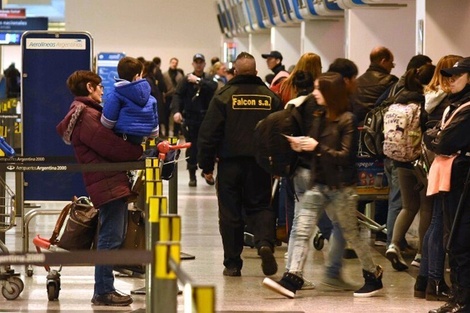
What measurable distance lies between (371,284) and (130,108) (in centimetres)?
223

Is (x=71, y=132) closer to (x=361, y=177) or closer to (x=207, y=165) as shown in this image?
(x=207, y=165)

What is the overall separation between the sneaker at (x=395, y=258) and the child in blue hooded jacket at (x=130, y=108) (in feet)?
8.80

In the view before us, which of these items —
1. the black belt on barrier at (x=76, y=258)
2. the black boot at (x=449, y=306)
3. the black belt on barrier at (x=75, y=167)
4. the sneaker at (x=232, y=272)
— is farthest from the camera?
the sneaker at (x=232, y=272)

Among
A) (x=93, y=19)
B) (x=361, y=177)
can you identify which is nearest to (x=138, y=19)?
(x=93, y=19)

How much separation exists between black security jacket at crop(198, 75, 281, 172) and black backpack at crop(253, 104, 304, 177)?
2.90ft

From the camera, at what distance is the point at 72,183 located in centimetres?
1086

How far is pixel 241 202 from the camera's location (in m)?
10.0

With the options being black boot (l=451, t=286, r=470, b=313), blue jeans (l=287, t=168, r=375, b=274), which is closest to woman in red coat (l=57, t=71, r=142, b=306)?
blue jeans (l=287, t=168, r=375, b=274)

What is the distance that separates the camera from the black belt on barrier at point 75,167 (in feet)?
27.4

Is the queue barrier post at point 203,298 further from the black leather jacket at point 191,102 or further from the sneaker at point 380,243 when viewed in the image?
the black leather jacket at point 191,102

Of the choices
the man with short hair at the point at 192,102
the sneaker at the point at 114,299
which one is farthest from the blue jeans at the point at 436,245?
the man with short hair at the point at 192,102

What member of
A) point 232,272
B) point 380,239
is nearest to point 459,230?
point 232,272

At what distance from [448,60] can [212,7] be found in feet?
98.3

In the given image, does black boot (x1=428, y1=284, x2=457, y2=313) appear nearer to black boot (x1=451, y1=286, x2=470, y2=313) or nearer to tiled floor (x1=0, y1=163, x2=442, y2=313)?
black boot (x1=451, y1=286, x2=470, y2=313)
